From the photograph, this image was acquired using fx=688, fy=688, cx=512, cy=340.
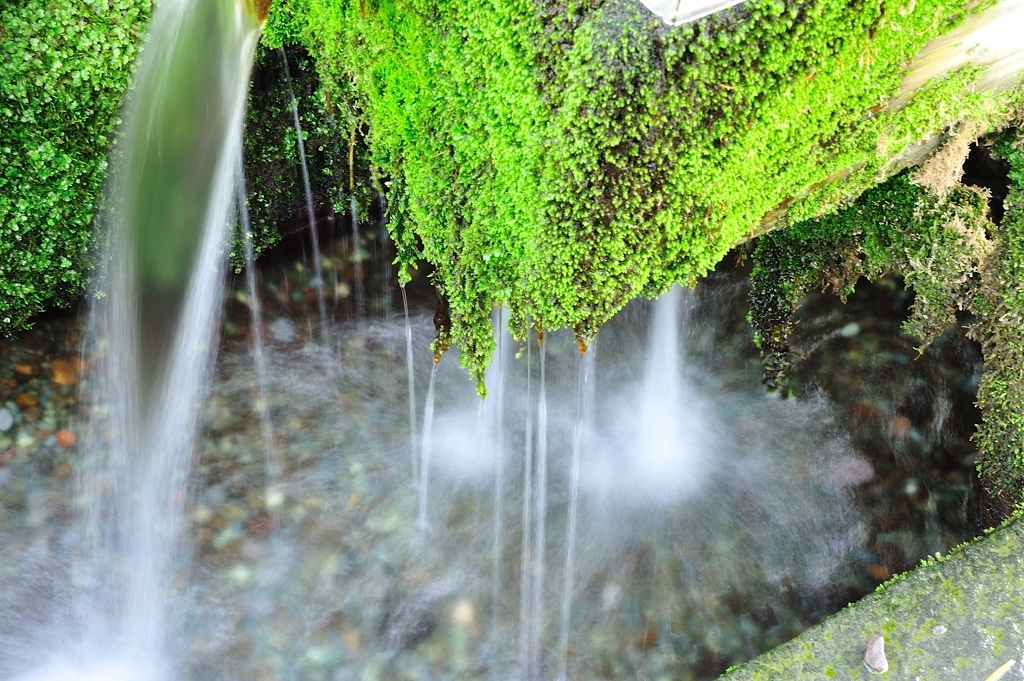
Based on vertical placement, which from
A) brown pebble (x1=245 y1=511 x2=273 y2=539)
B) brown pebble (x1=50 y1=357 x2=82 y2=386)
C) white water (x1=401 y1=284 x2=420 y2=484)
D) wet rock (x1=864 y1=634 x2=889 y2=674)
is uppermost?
brown pebble (x1=50 y1=357 x2=82 y2=386)

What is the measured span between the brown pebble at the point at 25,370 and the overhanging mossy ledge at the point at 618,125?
353 centimetres

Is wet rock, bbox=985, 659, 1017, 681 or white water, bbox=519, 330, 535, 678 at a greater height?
wet rock, bbox=985, 659, 1017, 681

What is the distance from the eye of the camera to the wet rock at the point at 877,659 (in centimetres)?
315

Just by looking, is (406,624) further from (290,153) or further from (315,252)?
(290,153)

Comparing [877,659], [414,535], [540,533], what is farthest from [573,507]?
[877,659]

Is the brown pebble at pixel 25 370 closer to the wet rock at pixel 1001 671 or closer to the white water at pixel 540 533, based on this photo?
the white water at pixel 540 533

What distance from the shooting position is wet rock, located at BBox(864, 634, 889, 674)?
315cm

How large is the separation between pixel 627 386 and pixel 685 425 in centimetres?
58

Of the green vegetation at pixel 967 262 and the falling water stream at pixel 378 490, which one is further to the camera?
the falling water stream at pixel 378 490

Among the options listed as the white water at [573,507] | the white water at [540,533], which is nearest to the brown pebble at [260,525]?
the white water at [540,533]

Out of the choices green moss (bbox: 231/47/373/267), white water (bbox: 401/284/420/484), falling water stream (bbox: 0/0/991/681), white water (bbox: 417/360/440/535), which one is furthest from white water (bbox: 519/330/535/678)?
green moss (bbox: 231/47/373/267)

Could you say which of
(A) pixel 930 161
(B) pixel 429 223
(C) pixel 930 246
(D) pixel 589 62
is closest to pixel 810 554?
(C) pixel 930 246

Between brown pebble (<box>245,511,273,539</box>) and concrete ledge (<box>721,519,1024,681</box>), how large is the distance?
3.33 meters

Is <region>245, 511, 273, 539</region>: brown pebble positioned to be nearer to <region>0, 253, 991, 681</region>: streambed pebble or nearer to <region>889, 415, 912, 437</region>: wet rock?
<region>0, 253, 991, 681</region>: streambed pebble
